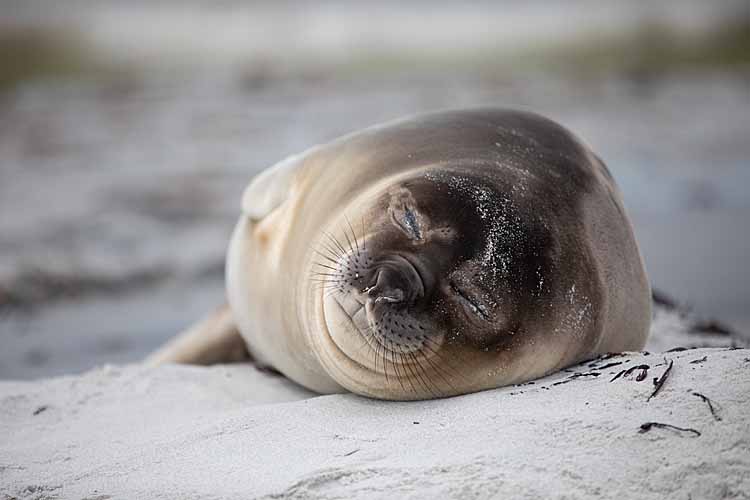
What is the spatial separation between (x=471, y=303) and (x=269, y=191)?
4.55ft

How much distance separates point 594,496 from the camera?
6.22 ft

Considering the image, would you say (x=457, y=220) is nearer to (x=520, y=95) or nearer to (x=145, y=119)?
(x=145, y=119)

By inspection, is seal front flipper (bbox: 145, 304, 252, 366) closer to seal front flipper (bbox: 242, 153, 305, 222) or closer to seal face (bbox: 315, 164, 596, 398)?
seal front flipper (bbox: 242, 153, 305, 222)

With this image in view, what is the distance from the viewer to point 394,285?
7.64 ft

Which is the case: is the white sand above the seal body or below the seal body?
below

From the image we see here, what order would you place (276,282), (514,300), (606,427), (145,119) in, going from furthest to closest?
(145,119)
(276,282)
(514,300)
(606,427)

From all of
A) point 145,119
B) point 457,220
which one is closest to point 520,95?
point 145,119

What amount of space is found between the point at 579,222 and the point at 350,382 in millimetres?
813

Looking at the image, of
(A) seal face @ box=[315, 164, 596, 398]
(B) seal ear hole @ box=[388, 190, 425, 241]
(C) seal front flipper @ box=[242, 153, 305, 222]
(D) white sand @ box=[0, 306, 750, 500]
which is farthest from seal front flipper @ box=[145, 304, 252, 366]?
(B) seal ear hole @ box=[388, 190, 425, 241]

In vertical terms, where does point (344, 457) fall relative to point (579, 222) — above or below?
below

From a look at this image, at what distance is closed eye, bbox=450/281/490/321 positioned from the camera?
245cm

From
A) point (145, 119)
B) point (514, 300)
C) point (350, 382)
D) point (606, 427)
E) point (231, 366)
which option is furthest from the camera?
point (145, 119)

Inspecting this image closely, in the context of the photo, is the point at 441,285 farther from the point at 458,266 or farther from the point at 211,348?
the point at 211,348

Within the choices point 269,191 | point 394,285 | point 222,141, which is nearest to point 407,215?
point 394,285
